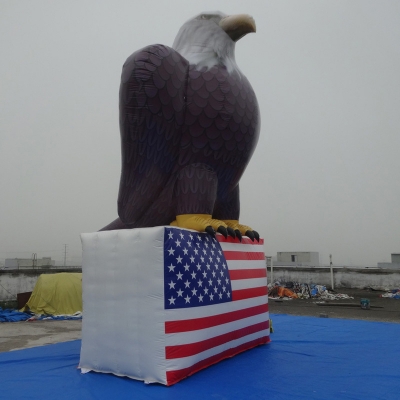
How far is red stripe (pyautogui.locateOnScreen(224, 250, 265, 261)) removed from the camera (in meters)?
3.94

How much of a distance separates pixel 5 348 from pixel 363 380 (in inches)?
162

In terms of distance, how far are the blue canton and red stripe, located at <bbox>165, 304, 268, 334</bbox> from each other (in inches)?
4.8

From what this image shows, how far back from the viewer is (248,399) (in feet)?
9.04

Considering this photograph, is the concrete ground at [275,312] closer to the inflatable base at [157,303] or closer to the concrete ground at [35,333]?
the concrete ground at [35,333]

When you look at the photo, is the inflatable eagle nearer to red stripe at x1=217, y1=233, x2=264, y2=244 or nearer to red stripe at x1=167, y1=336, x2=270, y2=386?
red stripe at x1=217, y1=233, x2=264, y2=244

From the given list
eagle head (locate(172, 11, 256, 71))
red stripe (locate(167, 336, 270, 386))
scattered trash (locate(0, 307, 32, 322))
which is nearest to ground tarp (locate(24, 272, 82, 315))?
scattered trash (locate(0, 307, 32, 322))

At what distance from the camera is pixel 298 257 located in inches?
759

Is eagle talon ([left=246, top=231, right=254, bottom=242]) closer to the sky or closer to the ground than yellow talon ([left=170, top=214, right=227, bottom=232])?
closer to the ground

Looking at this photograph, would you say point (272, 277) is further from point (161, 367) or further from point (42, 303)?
point (161, 367)

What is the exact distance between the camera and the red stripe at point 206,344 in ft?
10.2

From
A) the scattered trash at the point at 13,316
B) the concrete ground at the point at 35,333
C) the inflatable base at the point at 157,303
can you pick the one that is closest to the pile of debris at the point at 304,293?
the concrete ground at the point at 35,333

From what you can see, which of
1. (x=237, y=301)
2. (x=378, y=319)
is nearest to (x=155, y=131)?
(x=237, y=301)

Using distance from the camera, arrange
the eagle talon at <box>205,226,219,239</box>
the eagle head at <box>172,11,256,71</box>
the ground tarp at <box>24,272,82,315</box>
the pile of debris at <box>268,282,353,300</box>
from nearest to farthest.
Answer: the eagle talon at <box>205,226,219,239</box> < the eagle head at <box>172,11,256,71</box> < the ground tarp at <box>24,272,82,315</box> < the pile of debris at <box>268,282,353,300</box>

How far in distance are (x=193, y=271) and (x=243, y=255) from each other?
972 mm
